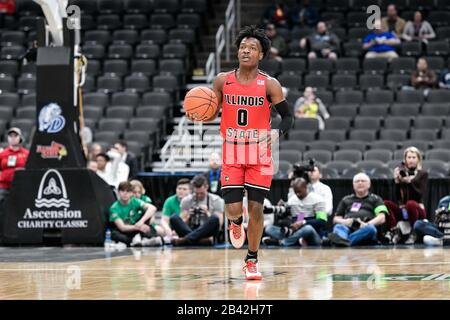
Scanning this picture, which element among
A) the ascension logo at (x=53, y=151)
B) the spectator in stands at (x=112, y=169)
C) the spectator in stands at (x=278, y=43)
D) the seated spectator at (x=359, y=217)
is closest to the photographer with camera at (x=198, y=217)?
the seated spectator at (x=359, y=217)

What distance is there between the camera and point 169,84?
72.4 feet

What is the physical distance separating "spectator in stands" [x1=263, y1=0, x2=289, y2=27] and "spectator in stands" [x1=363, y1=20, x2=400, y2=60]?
2661 mm

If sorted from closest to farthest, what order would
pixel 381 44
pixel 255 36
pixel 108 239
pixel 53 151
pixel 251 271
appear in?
pixel 251 271
pixel 255 36
pixel 53 151
pixel 108 239
pixel 381 44

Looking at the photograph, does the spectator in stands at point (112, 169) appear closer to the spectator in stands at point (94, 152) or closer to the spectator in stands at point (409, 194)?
the spectator in stands at point (94, 152)

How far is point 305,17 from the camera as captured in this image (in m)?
23.9

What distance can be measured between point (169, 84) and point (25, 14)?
5.92 m

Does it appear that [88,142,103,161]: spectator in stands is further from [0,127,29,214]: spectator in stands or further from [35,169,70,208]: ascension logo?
[35,169,70,208]: ascension logo

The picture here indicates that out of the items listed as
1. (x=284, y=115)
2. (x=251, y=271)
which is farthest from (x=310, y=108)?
(x=251, y=271)

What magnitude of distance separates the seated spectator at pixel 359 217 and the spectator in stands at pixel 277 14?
9776 millimetres

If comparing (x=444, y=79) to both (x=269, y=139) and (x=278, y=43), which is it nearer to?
(x=278, y=43)

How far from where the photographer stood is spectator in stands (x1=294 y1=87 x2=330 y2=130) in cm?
1978

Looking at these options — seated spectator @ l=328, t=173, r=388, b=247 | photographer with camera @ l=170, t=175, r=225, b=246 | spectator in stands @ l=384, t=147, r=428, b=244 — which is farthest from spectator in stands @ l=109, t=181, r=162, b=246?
spectator in stands @ l=384, t=147, r=428, b=244

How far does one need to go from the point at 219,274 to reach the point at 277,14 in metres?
15.0
